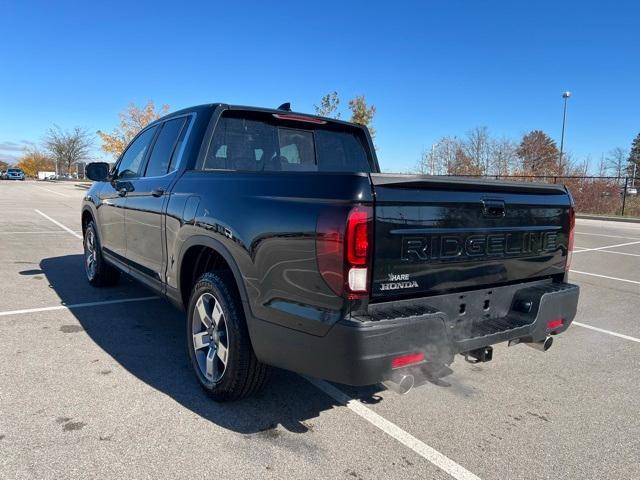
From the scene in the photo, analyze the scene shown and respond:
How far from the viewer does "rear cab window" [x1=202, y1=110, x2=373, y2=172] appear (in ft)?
12.5

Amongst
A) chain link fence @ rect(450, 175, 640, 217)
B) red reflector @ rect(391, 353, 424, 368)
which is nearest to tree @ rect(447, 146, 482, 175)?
chain link fence @ rect(450, 175, 640, 217)

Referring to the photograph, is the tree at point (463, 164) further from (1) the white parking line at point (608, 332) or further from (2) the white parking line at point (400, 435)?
(2) the white parking line at point (400, 435)

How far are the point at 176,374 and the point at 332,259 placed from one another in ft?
6.41

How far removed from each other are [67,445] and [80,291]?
3.80 m

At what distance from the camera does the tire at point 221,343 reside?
2.95 m

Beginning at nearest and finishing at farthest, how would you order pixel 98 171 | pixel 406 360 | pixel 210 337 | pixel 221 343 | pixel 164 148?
1. pixel 406 360
2. pixel 221 343
3. pixel 210 337
4. pixel 164 148
5. pixel 98 171

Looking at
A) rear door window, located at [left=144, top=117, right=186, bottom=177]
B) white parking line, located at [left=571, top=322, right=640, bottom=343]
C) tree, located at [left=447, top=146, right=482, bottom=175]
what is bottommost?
white parking line, located at [left=571, top=322, right=640, bottom=343]

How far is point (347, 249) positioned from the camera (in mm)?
2279

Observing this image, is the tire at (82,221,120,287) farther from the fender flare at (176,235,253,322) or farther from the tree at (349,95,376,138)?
the tree at (349,95,376,138)

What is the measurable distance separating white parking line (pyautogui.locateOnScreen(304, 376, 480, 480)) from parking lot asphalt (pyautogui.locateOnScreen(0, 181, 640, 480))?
0.03 feet

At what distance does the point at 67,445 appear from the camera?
2.65 metres

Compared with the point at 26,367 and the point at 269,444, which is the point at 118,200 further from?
the point at 269,444

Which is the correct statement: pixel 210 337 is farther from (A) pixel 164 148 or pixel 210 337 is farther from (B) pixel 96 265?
(B) pixel 96 265

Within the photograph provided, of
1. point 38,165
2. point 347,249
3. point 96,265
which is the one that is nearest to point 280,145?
point 347,249
